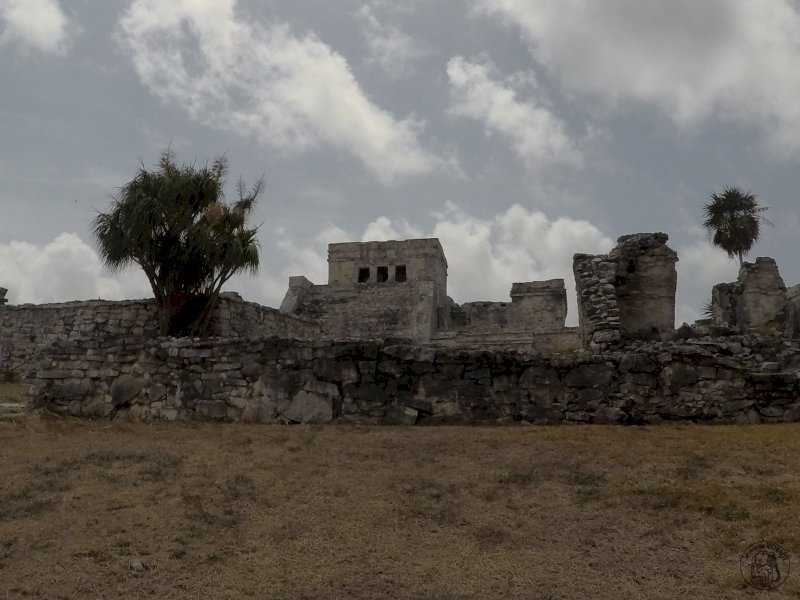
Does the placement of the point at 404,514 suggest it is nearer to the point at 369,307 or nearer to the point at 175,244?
the point at 175,244

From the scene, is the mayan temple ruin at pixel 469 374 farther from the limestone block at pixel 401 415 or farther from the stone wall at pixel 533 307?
the stone wall at pixel 533 307

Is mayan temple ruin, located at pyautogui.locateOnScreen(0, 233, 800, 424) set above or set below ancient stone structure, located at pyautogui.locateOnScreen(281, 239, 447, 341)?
below

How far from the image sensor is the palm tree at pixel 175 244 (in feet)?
45.7

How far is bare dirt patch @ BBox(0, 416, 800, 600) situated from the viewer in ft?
14.0

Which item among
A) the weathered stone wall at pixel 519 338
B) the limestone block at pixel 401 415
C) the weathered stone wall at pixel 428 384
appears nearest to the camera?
the weathered stone wall at pixel 428 384

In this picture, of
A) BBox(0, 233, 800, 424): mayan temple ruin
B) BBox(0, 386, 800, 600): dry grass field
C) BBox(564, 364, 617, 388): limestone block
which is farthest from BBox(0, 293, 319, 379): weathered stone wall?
BBox(564, 364, 617, 388): limestone block

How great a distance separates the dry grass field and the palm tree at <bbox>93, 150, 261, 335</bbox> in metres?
6.37

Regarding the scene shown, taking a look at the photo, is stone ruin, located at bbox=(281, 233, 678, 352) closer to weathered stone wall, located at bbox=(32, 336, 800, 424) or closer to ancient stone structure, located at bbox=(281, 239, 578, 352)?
ancient stone structure, located at bbox=(281, 239, 578, 352)

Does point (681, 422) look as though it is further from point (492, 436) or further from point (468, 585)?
point (468, 585)

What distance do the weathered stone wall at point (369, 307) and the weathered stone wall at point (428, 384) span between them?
649 inches

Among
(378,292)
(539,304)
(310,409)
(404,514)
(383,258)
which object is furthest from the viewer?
(383,258)

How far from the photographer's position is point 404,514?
5.43 m

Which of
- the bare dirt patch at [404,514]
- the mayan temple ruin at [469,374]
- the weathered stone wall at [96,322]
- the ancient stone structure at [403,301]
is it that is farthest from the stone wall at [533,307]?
the bare dirt patch at [404,514]

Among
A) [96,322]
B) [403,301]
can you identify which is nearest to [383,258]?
[403,301]
